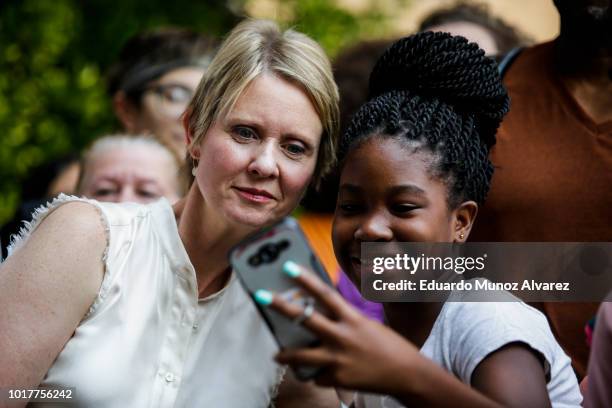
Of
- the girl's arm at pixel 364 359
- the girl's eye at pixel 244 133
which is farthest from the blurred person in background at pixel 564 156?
the girl's arm at pixel 364 359

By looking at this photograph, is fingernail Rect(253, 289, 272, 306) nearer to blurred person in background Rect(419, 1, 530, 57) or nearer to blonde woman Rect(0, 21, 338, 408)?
blonde woman Rect(0, 21, 338, 408)

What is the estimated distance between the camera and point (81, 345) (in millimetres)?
2541

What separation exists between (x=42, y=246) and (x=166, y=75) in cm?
237

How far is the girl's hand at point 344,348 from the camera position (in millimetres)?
1842

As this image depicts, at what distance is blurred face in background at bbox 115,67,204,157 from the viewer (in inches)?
185

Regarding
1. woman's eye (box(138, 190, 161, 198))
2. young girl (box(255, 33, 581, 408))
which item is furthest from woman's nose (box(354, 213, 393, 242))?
woman's eye (box(138, 190, 161, 198))

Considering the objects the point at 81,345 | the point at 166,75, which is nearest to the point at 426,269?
the point at 81,345

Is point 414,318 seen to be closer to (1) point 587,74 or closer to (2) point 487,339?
(2) point 487,339

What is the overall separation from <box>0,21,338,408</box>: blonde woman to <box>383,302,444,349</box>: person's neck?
0.40 meters

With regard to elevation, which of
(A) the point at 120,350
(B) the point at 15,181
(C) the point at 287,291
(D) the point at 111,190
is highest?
(C) the point at 287,291

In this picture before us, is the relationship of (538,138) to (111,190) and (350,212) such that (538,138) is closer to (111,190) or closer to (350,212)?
(350,212)

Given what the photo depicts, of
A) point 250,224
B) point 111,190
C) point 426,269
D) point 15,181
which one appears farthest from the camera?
point 15,181

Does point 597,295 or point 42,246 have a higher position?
point 42,246

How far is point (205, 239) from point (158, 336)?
33cm
